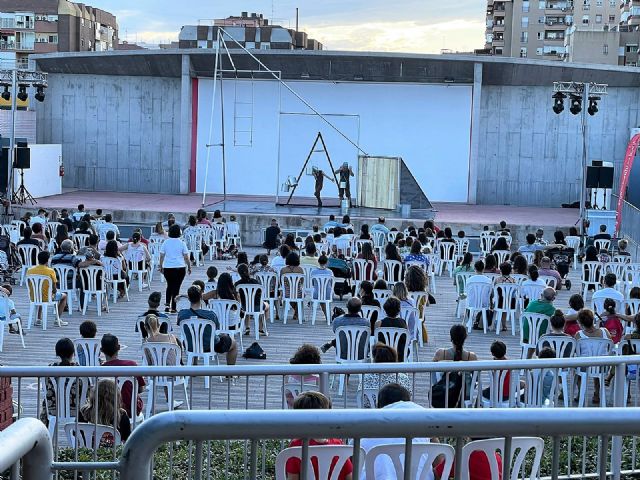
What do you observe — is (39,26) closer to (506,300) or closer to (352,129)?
(352,129)

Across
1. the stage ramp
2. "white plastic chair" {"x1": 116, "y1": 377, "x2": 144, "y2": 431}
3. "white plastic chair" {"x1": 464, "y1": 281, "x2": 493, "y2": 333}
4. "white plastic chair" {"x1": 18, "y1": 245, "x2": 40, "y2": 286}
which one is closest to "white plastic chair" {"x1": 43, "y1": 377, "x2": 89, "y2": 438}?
"white plastic chair" {"x1": 116, "y1": 377, "x2": 144, "y2": 431}

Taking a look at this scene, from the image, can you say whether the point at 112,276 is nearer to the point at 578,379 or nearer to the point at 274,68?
the point at 578,379

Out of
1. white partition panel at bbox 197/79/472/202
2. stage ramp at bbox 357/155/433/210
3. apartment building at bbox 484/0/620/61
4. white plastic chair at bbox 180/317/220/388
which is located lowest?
white plastic chair at bbox 180/317/220/388

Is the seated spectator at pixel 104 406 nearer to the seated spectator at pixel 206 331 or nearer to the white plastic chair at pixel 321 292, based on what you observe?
the seated spectator at pixel 206 331

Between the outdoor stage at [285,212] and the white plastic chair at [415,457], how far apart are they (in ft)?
67.1

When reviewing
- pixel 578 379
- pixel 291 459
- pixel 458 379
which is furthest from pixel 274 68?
pixel 291 459

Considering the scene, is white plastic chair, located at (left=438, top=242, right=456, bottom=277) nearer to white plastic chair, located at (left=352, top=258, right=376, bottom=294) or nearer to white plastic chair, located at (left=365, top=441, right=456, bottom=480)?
white plastic chair, located at (left=352, top=258, right=376, bottom=294)

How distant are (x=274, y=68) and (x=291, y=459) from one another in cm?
2899

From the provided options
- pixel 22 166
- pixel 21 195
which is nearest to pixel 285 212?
pixel 22 166

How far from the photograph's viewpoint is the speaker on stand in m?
26.2

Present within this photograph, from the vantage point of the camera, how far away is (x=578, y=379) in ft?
31.2

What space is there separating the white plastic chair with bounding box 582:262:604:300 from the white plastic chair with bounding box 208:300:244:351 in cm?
621

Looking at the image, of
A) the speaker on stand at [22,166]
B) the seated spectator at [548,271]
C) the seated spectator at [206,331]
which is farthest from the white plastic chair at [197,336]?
the speaker on stand at [22,166]

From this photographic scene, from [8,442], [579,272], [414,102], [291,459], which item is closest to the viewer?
[8,442]
